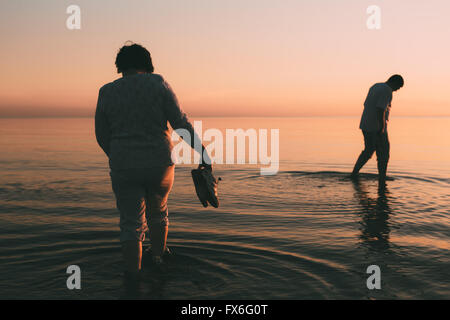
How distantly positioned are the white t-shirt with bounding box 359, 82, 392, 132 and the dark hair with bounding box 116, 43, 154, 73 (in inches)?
242

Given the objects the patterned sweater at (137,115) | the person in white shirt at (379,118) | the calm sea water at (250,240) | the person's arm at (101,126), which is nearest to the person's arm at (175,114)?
the patterned sweater at (137,115)

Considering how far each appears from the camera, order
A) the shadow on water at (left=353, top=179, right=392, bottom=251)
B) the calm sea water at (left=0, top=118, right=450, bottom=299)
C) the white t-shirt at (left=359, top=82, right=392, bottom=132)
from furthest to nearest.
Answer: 1. the white t-shirt at (left=359, top=82, right=392, bottom=132)
2. the shadow on water at (left=353, top=179, right=392, bottom=251)
3. the calm sea water at (left=0, top=118, right=450, bottom=299)

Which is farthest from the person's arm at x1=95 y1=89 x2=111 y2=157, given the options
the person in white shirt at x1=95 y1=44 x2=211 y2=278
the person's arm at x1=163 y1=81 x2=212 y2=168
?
the person's arm at x1=163 y1=81 x2=212 y2=168

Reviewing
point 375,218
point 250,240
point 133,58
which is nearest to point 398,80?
point 375,218

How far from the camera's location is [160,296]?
318 centimetres

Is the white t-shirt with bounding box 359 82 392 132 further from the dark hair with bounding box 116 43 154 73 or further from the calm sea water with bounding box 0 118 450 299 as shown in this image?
the dark hair with bounding box 116 43 154 73

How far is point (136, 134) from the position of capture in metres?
3.41

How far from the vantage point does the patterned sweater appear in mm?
3389

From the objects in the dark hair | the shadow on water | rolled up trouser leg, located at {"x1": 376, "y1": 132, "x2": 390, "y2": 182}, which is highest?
the dark hair

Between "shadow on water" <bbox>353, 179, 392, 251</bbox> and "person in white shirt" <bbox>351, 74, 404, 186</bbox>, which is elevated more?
"person in white shirt" <bbox>351, 74, 404, 186</bbox>

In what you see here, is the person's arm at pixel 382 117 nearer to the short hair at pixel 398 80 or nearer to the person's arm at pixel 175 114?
the short hair at pixel 398 80

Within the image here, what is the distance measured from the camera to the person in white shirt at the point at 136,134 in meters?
3.40

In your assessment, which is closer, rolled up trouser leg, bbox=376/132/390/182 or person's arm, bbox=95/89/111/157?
person's arm, bbox=95/89/111/157
